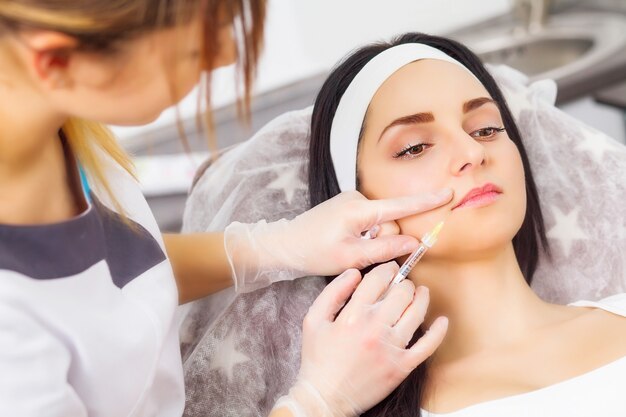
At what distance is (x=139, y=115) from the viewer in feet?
2.74

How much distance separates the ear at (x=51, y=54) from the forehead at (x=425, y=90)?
686mm

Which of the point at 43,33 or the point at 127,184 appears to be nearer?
the point at 43,33

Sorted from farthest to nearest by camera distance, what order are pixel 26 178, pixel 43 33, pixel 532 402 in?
pixel 532 402, pixel 26 178, pixel 43 33

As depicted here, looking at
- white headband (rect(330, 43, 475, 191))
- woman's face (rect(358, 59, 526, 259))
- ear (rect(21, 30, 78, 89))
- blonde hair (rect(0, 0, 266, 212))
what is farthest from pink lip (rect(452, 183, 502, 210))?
ear (rect(21, 30, 78, 89))

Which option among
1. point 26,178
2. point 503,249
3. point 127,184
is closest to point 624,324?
point 503,249

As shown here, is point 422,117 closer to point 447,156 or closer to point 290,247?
point 447,156

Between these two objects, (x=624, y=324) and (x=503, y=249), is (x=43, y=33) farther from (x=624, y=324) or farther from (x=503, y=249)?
(x=624, y=324)

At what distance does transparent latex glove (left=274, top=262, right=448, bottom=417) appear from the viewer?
1.19 meters

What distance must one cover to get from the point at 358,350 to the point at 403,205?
0.83ft

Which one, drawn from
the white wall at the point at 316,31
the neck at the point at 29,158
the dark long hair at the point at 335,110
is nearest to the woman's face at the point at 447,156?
the dark long hair at the point at 335,110

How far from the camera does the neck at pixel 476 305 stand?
4.43 ft

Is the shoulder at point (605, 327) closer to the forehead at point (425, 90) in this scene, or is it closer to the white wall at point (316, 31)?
the forehead at point (425, 90)

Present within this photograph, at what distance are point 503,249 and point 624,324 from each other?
243mm

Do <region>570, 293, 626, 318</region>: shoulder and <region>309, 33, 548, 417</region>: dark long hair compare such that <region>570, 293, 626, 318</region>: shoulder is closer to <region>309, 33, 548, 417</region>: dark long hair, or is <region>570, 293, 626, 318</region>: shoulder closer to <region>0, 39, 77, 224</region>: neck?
<region>309, 33, 548, 417</region>: dark long hair
